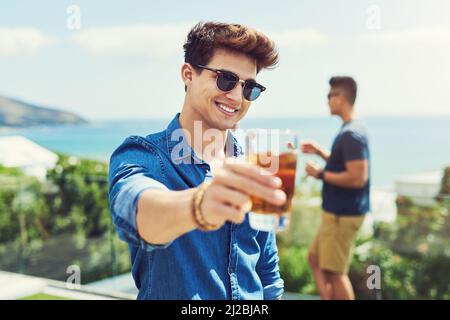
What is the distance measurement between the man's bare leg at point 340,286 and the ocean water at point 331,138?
25.4 metres

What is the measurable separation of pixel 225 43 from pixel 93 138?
3514cm

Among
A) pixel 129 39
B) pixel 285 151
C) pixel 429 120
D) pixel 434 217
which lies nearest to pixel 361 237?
pixel 434 217

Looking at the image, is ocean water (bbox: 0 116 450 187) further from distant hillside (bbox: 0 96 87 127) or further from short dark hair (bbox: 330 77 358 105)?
short dark hair (bbox: 330 77 358 105)

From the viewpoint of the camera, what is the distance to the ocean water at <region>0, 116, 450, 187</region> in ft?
104

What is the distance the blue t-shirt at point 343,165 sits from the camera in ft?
10.8

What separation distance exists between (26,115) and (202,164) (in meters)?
32.2

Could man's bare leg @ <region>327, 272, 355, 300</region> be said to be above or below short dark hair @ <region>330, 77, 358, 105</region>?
below

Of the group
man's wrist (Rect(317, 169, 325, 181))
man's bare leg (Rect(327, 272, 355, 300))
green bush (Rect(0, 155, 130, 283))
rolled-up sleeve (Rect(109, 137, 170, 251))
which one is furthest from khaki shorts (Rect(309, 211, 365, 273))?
rolled-up sleeve (Rect(109, 137, 170, 251))

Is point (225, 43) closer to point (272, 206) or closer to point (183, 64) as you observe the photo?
point (183, 64)

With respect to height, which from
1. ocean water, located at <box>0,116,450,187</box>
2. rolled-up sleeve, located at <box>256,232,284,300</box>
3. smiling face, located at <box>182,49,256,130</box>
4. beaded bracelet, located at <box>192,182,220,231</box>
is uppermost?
ocean water, located at <box>0,116,450,187</box>

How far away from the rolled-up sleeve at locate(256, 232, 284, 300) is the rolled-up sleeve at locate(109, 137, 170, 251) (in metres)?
0.40

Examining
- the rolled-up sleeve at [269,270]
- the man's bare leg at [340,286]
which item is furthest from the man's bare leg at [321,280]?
the rolled-up sleeve at [269,270]

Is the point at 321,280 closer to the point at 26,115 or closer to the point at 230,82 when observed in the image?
the point at 230,82
